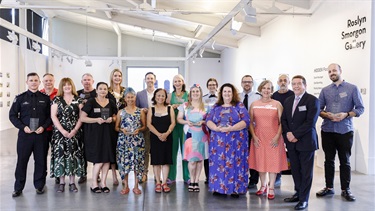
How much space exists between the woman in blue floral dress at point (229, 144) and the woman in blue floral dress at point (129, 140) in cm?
88

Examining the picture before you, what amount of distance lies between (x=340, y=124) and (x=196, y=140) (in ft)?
5.51

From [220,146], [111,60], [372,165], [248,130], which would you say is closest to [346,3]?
[372,165]

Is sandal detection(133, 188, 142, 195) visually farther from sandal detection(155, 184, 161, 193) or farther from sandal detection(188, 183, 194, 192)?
sandal detection(188, 183, 194, 192)

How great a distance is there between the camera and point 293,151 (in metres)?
3.51

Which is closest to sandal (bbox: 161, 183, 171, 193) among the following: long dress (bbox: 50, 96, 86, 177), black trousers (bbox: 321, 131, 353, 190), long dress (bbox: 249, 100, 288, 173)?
long dress (bbox: 50, 96, 86, 177)

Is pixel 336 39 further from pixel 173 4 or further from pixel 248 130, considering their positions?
pixel 173 4

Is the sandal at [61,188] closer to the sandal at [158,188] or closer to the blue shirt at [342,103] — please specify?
the sandal at [158,188]

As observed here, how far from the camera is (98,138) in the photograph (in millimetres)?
3932

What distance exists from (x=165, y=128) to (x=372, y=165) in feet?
10.8

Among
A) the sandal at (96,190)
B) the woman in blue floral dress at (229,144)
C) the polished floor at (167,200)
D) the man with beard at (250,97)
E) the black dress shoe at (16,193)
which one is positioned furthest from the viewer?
the man with beard at (250,97)

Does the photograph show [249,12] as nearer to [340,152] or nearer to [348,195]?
[340,152]

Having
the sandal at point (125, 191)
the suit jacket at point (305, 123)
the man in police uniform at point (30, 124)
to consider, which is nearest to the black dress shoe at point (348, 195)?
the suit jacket at point (305, 123)

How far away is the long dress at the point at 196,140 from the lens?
12.9 feet

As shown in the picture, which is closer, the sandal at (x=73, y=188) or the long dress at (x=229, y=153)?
the long dress at (x=229, y=153)
